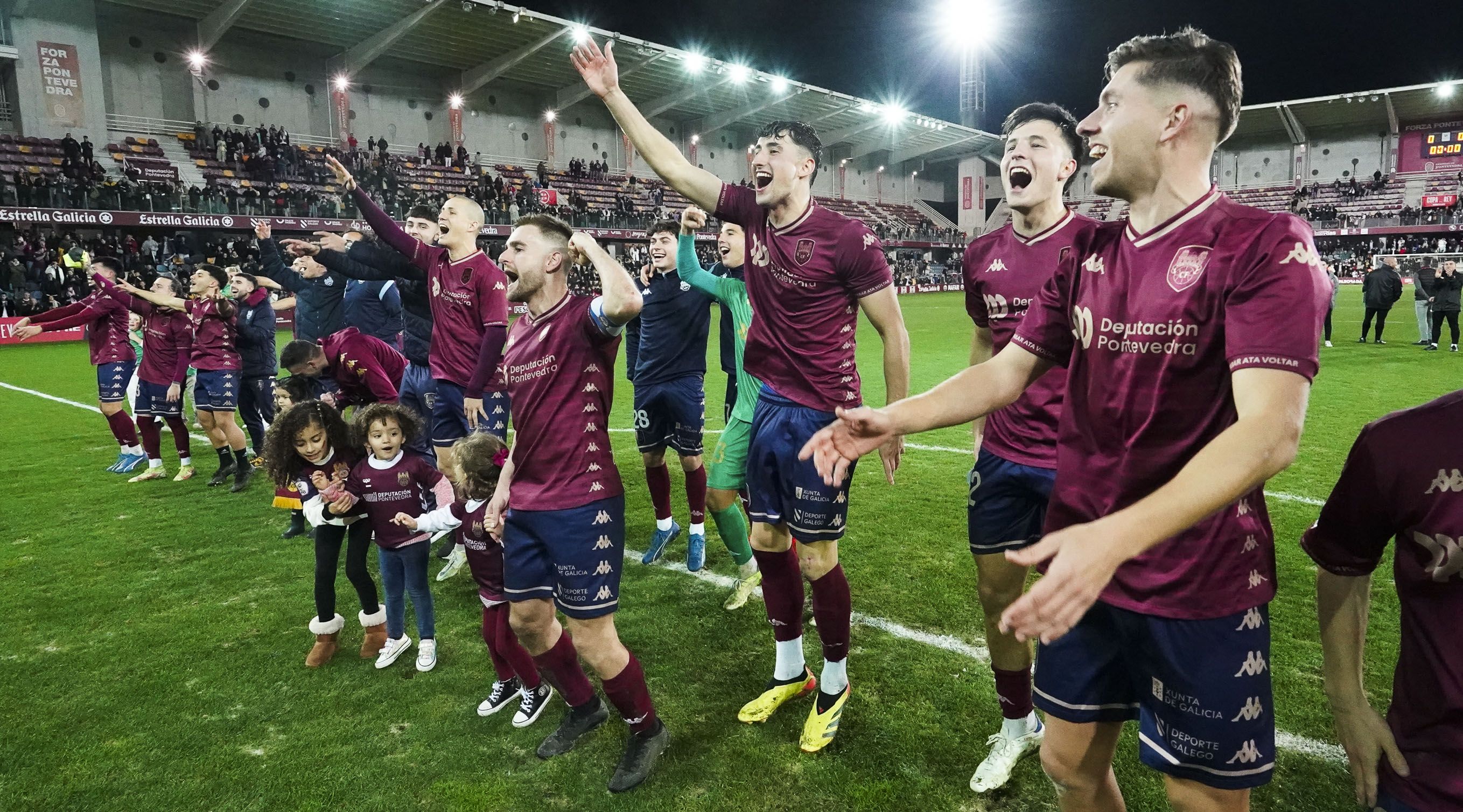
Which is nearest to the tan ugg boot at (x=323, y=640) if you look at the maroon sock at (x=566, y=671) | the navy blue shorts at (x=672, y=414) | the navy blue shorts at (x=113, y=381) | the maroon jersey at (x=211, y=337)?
the maroon sock at (x=566, y=671)

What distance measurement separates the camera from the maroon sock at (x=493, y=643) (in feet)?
12.2

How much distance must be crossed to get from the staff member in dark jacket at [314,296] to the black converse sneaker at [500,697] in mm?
5994

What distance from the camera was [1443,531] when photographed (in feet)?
4.79

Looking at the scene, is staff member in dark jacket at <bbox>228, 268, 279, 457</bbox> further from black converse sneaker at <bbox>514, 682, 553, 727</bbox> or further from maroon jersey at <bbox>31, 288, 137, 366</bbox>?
black converse sneaker at <bbox>514, 682, 553, 727</bbox>

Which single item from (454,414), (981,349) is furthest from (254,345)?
(981,349)

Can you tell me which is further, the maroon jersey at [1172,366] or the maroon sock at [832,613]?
the maroon sock at [832,613]

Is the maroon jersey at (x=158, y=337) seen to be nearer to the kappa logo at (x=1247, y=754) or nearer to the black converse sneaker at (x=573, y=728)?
the black converse sneaker at (x=573, y=728)

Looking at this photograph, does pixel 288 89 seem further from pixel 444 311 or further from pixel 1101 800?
pixel 1101 800

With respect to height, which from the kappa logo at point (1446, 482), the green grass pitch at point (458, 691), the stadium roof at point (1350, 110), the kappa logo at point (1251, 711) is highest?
the stadium roof at point (1350, 110)

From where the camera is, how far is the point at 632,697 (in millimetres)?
3109

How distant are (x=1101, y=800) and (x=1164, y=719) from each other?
394 mm

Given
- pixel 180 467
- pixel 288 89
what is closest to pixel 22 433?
pixel 180 467

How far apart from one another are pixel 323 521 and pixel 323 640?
0.66m

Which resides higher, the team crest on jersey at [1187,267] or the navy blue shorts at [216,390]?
the team crest on jersey at [1187,267]
